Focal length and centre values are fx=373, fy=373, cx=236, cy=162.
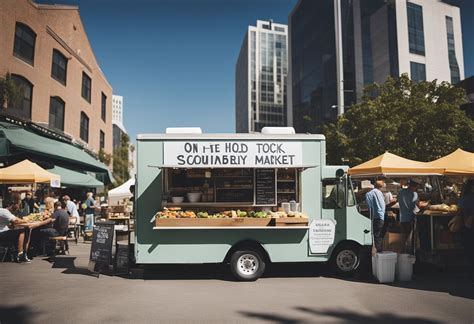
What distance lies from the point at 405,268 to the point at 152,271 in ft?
18.8

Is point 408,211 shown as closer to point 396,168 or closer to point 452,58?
point 396,168

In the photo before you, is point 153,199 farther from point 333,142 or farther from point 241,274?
point 333,142

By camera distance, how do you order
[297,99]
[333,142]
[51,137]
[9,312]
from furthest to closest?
1. [297,99]
2. [333,142]
3. [51,137]
4. [9,312]

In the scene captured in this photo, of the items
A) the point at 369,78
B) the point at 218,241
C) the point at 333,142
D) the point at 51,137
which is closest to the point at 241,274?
the point at 218,241

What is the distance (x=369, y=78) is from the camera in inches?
1992

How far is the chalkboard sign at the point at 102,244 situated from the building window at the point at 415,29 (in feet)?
162

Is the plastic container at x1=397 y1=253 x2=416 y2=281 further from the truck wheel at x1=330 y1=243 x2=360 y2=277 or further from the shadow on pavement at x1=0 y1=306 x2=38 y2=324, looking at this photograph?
the shadow on pavement at x1=0 y1=306 x2=38 y2=324

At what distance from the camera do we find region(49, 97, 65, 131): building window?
2342 centimetres

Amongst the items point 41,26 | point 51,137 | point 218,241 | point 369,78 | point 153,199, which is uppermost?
point 369,78

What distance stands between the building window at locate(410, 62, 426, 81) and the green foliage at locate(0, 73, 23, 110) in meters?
45.0

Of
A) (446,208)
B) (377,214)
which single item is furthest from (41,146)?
(446,208)

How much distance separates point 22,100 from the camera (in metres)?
19.7

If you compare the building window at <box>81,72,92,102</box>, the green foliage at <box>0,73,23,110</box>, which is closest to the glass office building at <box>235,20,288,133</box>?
the building window at <box>81,72,92,102</box>

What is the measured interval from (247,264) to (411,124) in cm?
1652
